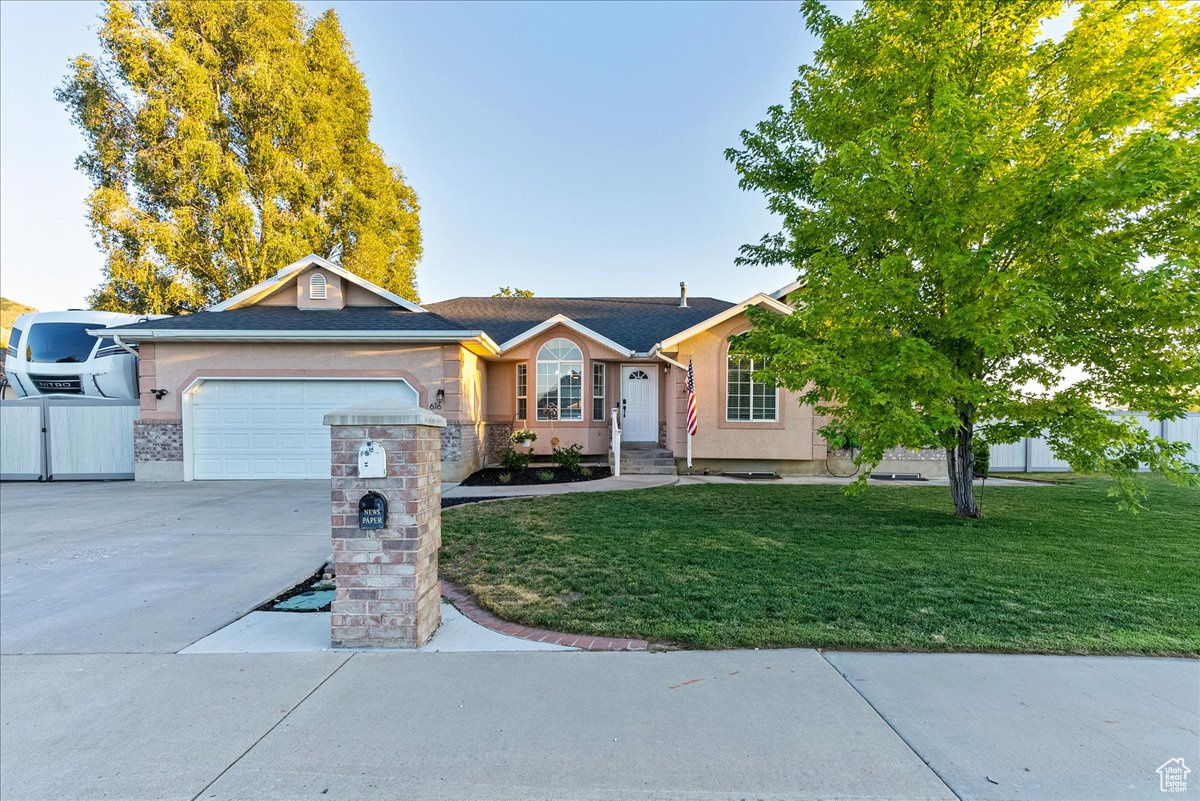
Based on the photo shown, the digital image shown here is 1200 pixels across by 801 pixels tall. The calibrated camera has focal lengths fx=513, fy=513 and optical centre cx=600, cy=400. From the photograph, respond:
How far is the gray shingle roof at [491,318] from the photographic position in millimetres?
11383

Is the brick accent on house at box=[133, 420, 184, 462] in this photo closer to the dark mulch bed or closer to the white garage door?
the white garage door

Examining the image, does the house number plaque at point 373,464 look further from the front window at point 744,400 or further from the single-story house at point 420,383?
the front window at point 744,400

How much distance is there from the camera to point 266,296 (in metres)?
13.0

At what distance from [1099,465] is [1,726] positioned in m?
9.83

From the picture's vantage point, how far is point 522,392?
46.5 feet

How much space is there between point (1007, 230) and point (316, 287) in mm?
13514

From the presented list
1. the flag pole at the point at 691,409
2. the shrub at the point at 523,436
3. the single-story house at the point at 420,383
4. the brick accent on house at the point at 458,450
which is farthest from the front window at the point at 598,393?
the brick accent on house at the point at 458,450

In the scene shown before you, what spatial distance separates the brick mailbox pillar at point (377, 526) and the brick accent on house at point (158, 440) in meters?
10.9

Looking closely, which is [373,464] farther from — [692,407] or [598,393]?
[598,393]

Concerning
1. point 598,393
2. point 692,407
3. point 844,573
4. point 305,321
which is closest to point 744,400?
point 692,407

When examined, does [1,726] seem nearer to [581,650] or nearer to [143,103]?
[581,650]

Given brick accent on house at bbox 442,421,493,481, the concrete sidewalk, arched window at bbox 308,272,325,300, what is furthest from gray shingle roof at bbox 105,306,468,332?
the concrete sidewalk

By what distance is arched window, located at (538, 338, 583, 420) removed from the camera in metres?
13.6

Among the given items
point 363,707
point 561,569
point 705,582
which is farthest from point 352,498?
point 705,582
